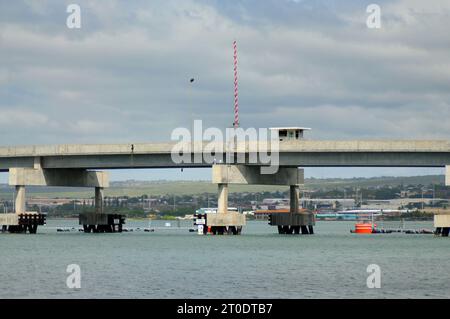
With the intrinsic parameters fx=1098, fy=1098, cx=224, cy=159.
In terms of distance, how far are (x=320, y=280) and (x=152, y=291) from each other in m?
13.8

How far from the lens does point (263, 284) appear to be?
73.9 meters

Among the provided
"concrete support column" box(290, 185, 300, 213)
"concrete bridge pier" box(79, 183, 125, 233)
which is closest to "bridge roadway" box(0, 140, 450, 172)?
"concrete support column" box(290, 185, 300, 213)

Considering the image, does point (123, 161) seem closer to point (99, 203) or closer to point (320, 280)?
point (99, 203)

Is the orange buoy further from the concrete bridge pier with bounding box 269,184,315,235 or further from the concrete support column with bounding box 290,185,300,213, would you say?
the concrete support column with bounding box 290,185,300,213

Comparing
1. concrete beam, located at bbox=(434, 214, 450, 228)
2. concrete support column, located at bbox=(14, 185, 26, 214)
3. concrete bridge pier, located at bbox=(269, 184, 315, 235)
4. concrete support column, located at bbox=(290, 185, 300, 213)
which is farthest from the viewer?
concrete bridge pier, located at bbox=(269, 184, 315, 235)

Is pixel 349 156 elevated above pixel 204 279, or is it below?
above

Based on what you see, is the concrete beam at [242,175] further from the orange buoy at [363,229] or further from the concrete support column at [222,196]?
the orange buoy at [363,229]

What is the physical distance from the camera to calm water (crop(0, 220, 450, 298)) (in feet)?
227

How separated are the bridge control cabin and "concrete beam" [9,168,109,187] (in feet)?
108

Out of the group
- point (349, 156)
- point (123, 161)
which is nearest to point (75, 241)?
point (123, 161)

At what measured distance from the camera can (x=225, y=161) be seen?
140 meters

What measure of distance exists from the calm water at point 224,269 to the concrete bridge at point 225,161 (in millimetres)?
11289
